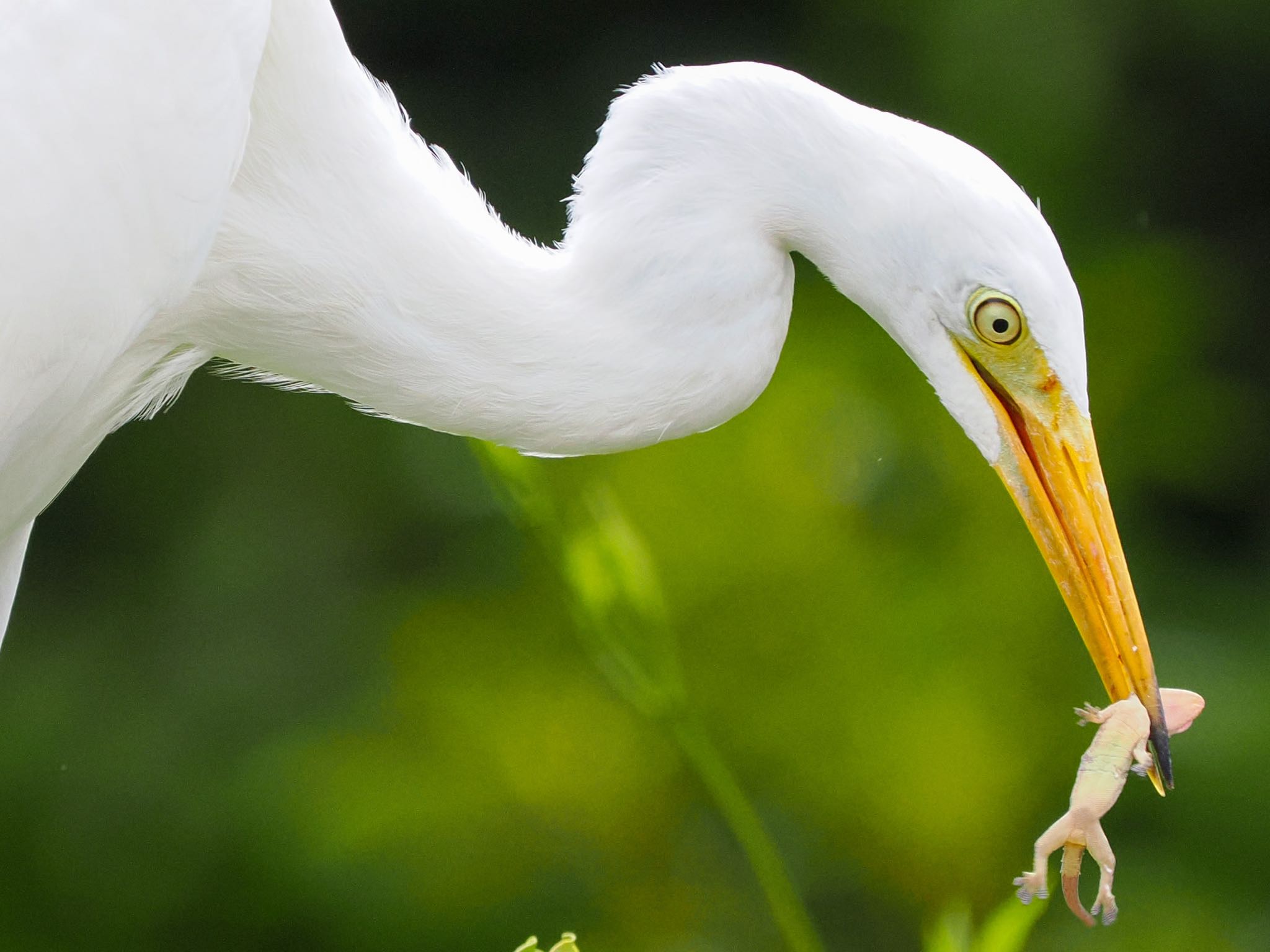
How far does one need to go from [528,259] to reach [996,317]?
0.35 m

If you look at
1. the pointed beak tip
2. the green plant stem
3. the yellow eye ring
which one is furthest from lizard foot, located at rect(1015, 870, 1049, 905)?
the yellow eye ring

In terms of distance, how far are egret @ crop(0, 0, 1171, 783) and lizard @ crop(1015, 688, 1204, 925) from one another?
31 millimetres

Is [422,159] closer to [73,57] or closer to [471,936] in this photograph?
[73,57]

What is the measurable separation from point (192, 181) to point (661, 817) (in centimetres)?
132

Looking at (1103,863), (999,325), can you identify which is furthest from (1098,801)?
(999,325)

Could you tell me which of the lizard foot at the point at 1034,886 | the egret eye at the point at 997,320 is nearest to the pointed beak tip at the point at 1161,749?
the lizard foot at the point at 1034,886

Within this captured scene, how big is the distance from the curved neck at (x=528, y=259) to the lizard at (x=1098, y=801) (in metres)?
0.37

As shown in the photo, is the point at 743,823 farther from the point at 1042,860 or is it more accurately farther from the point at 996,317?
the point at 996,317

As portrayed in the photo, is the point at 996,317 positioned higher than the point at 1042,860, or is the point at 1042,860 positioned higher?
the point at 996,317

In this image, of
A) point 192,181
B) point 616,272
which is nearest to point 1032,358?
point 616,272

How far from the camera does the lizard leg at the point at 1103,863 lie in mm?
1117

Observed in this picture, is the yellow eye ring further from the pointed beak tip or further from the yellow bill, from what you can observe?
the pointed beak tip

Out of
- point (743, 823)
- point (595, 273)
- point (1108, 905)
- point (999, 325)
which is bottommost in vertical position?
point (1108, 905)

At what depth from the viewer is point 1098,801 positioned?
112 centimetres
